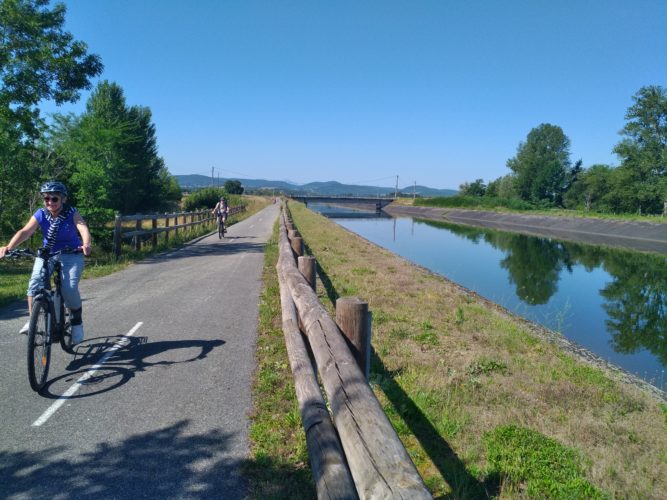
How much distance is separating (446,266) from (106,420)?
65.1 ft

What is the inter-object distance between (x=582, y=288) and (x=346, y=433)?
1805 centimetres

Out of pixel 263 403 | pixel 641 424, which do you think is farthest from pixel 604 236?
pixel 263 403

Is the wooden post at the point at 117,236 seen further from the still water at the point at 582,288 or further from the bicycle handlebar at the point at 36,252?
the still water at the point at 582,288

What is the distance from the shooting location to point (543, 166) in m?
84.6

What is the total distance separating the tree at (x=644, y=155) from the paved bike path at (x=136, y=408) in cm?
6689

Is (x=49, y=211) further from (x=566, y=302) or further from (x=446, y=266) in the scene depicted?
(x=446, y=266)

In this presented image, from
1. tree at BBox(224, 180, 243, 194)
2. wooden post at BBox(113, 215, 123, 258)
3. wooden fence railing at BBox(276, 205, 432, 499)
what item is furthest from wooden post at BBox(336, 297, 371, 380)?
tree at BBox(224, 180, 243, 194)

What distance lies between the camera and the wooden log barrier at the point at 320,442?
7.16ft

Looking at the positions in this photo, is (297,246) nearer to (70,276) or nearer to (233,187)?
(70,276)

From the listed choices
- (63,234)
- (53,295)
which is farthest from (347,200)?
(53,295)

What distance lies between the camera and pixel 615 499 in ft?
11.3

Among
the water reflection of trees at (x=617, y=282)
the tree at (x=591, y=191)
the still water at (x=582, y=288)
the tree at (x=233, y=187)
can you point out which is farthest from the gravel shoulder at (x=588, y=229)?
the tree at (x=233, y=187)

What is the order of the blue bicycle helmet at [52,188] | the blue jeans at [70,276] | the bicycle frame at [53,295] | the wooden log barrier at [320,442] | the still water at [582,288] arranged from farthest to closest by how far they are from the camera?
the still water at [582,288]
the blue jeans at [70,276]
the blue bicycle helmet at [52,188]
the bicycle frame at [53,295]
the wooden log barrier at [320,442]

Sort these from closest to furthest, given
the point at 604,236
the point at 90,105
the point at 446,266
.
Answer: the point at 446,266, the point at 90,105, the point at 604,236
